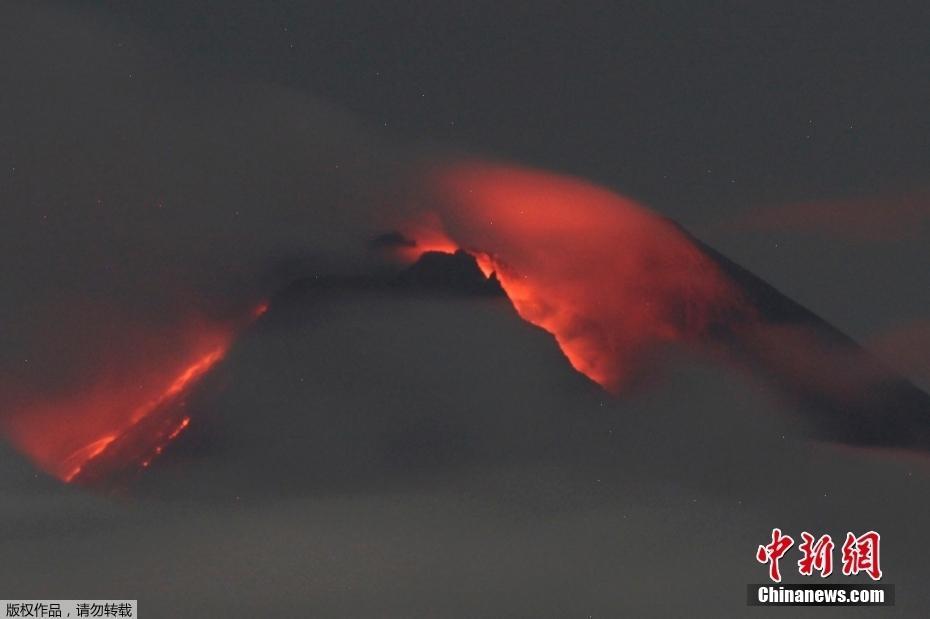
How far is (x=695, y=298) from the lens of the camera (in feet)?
82.7

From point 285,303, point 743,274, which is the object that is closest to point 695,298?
point 743,274

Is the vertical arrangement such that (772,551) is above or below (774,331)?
below

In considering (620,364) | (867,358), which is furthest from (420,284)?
(867,358)

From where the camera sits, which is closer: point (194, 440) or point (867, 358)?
point (194, 440)

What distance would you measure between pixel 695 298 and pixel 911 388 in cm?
502

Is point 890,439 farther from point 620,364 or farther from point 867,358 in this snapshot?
point 620,364

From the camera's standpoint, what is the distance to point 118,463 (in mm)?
22375

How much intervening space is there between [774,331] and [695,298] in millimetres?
2118

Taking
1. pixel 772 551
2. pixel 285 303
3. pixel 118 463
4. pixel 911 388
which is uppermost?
pixel 285 303

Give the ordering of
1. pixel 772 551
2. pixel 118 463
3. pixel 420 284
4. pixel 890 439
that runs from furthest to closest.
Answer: pixel 420 284 < pixel 890 439 < pixel 118 463 < pixel 772 551

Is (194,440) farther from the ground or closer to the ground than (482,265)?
closer to the ground

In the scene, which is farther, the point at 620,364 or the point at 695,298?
the point at 695,298

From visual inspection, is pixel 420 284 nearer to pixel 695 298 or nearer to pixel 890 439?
pixel 695 298

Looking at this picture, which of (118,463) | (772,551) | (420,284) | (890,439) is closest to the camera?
(772,551)
